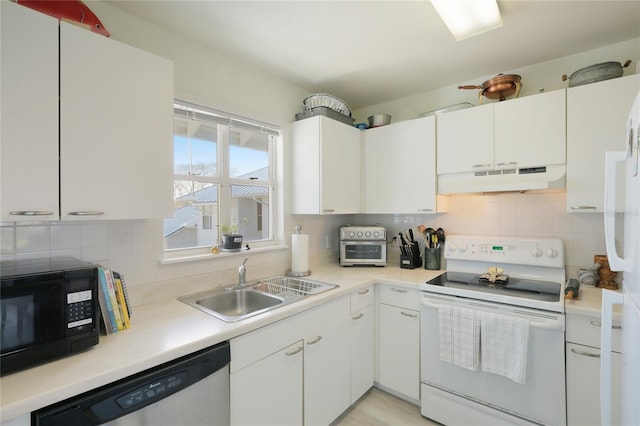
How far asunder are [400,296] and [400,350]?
401 mm

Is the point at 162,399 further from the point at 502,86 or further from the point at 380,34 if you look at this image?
the point at 502,86

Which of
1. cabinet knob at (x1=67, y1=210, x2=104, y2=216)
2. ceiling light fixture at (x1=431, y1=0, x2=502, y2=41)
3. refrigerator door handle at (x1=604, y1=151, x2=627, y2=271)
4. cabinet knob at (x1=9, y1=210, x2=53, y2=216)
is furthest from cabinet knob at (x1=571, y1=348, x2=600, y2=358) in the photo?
cabinet knob at (x1=9, y1=210, x2=53, y2=216)

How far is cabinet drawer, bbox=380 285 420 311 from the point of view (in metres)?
2.12

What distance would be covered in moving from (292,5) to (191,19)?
604mm

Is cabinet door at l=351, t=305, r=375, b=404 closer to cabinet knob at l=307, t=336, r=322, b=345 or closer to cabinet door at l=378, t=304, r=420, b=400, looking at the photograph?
cabinet door at l=378, t=304, r=420, b=400

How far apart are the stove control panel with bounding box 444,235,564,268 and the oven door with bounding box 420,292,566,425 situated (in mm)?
589

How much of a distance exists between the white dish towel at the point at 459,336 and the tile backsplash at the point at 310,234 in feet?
2.94

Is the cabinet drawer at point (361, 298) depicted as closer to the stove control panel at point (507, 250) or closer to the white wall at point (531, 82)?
the stove control panel at point (507, 250)

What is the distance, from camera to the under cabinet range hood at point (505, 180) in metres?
1.91

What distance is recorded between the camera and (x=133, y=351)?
3.63 feet

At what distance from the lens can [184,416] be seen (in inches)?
45.5

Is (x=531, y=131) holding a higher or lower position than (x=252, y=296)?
higher

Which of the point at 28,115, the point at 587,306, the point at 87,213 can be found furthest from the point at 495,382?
the point at 28,115

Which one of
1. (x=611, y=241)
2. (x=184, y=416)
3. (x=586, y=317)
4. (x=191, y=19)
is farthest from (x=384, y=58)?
(x=184, y=416)
